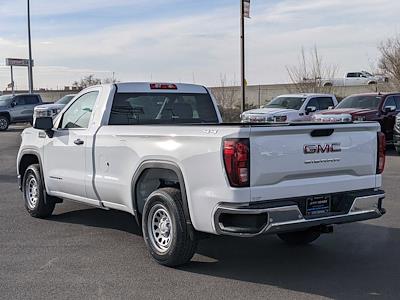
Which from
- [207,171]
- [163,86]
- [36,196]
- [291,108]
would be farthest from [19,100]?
[207,171]

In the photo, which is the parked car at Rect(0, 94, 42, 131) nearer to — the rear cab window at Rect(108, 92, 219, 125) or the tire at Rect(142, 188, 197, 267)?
the rear cab window at Rect(108, 92, 219, 125)

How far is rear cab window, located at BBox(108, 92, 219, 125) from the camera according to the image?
737 centimetres

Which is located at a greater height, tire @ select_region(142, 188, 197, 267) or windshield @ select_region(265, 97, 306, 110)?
windshield @ select_region(265, 97, 306, 110)

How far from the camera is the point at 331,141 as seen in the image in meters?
5.70

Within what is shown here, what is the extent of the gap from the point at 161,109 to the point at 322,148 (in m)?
2.69

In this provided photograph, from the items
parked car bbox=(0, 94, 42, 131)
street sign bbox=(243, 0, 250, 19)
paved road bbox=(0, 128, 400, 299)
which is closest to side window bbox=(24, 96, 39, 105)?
parked car bbox=(0, 94, 42, 131)

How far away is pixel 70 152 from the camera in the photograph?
756cm

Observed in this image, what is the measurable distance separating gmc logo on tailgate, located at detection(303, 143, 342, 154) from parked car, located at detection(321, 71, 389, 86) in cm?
2909

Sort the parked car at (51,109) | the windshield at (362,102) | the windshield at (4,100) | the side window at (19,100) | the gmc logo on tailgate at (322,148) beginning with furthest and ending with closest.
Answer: the side window at (19,100), the windshield at (4,100), the parked car at (51,109), the windshield at (362,102), the gmc logo on tailgate at (322,148)

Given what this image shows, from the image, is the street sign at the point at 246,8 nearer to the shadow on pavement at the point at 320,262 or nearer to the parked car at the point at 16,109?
the parked car at the point at 16,109

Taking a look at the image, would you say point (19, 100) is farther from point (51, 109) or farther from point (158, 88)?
point (158, 88)

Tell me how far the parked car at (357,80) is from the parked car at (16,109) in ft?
54.1

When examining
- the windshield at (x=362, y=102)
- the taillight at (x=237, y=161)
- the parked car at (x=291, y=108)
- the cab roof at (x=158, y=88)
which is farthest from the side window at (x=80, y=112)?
the windshield at (x=362, y=102)

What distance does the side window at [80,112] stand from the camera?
754 centimetres
